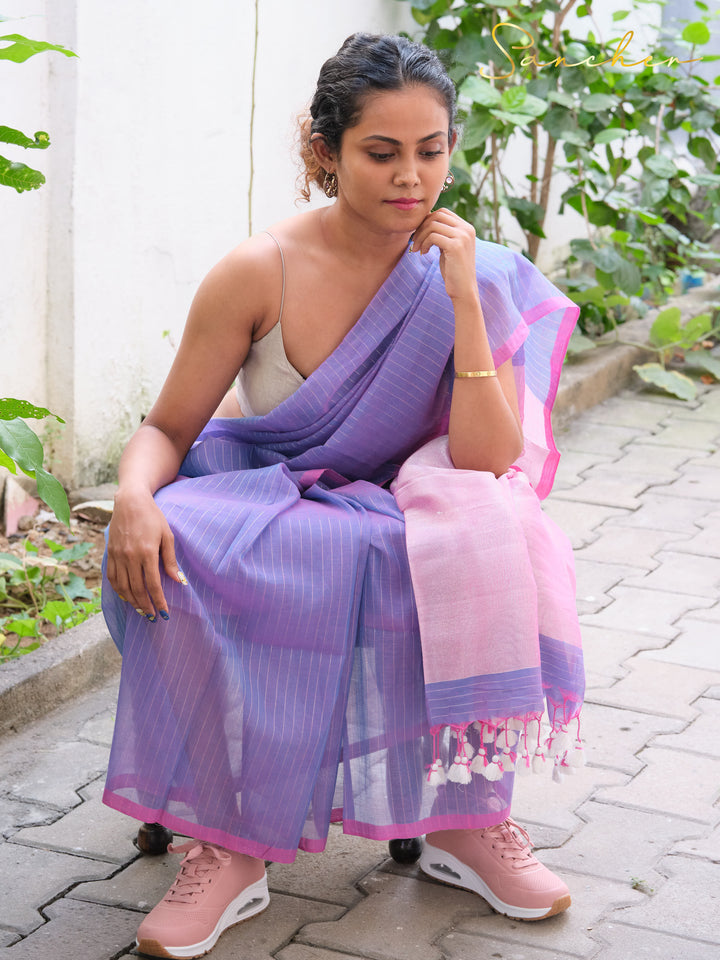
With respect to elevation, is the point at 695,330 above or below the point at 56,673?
above

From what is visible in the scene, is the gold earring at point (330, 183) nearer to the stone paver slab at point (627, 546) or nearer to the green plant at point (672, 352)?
the stone paver slab at point (627, 546)

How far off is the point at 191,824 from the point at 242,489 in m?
0.60

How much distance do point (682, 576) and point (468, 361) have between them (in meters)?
1.93

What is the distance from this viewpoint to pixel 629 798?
269 cm

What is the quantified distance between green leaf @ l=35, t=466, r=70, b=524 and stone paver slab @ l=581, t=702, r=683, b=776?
1.39 meters

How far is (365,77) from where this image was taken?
226 cm

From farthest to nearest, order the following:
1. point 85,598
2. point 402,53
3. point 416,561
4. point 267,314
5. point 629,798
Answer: point 85,598
point 629,798
point 267,314
point 402,53
point 416,561

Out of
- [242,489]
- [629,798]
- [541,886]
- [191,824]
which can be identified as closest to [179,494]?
[242,489]

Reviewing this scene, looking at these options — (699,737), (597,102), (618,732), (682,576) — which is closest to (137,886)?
(618,732)

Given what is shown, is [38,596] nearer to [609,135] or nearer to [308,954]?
[308,954]

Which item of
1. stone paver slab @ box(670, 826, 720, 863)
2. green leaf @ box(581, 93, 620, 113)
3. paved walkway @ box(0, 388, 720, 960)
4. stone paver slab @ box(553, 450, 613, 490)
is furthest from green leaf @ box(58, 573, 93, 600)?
green leaf @ box(581, 93, 620, 113)

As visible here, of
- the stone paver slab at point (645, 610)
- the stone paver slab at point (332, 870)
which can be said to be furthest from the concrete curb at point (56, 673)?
the stone paver slab at point (645, 610)

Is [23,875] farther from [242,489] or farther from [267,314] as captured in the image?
[267,314]

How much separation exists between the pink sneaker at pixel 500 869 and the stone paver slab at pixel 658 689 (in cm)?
86
